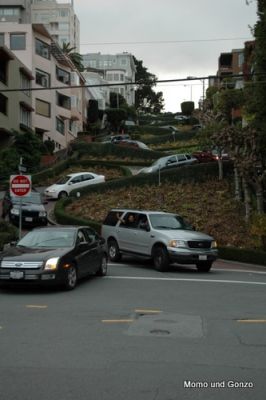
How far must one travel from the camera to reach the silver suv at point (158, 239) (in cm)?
1748

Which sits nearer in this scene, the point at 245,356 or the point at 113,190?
the point at 245,356

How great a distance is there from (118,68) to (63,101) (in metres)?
86.0

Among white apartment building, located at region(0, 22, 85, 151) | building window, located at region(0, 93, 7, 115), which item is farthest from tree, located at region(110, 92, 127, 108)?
building window, located at region(0, 93, 7, 115)

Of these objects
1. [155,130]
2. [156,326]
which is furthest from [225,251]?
[155,130]

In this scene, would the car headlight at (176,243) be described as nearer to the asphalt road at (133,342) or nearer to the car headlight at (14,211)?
the asphalt road at (133,342)

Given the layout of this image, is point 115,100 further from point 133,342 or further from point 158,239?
point 133,342

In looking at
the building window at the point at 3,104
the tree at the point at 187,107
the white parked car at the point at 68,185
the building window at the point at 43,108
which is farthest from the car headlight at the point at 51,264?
the tree at the point at 187,107

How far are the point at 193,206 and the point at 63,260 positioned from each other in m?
16.1

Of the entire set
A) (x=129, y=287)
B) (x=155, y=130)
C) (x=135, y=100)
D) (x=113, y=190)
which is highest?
(x=135, y=100)

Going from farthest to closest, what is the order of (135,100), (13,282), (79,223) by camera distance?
(135,100) < (79,223) < (13,282)

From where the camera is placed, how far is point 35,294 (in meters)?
13.0

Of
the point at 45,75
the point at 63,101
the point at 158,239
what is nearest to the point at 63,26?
the point at 63,101

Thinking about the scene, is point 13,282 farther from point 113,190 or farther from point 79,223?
point 113,190

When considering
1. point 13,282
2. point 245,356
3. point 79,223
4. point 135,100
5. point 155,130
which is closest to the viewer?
point 245,356
